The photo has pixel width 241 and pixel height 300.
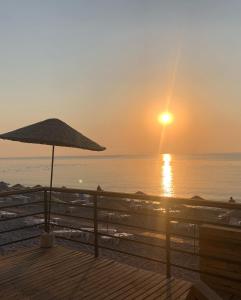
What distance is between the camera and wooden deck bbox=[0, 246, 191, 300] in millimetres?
5191

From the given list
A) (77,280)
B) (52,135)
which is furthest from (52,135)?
(77,280)

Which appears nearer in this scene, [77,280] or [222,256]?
[222,256]

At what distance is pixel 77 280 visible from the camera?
18.9 feet

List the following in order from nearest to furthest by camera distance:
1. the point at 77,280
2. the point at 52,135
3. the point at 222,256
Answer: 1. the point at 222,256
2. the point at 77,280
3. the point at 52,135

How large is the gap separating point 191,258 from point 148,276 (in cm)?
1342

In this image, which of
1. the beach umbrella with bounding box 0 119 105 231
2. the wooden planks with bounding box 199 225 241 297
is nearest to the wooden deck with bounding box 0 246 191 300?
the wooden planks with bounding box 199 225 241 297

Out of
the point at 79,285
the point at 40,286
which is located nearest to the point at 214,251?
the point at 79,285

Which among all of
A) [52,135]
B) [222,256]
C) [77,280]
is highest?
[52,135]

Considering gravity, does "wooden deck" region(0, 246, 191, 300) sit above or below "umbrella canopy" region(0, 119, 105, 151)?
below

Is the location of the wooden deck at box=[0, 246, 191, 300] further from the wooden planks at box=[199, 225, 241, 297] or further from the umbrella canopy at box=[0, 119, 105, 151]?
the umbrella canopy at box=[0, 119, 105, 151]

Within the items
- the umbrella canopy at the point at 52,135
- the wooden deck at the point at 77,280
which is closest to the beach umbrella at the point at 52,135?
the umbrella canopy at the point at 52,135

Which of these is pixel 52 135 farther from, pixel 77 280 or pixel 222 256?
pixel 222 256

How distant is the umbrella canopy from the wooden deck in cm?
215

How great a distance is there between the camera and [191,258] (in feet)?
60.5
